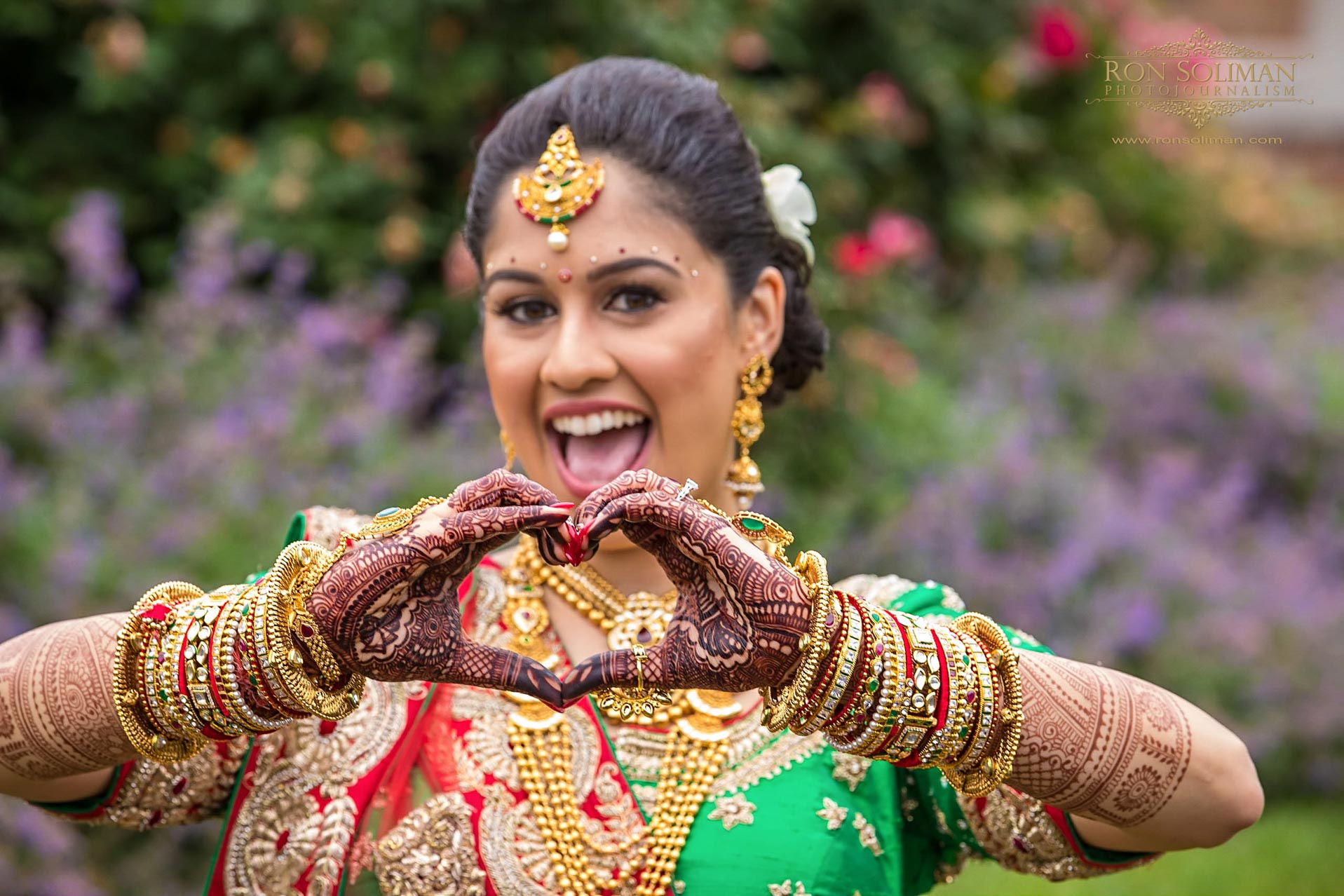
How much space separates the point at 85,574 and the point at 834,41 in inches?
154

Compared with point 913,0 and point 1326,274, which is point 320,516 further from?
point 1326,274

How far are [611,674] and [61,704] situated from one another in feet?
2.48

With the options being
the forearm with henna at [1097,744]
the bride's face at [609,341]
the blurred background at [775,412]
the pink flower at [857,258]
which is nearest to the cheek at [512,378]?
the bride's face at [609,341]

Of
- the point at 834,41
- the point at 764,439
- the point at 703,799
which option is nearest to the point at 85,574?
the point at 703,799

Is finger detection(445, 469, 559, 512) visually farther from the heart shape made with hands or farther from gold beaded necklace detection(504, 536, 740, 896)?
gold beaded necklace detection(504, 536, 740, 896)

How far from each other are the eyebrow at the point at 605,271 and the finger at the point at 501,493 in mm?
575

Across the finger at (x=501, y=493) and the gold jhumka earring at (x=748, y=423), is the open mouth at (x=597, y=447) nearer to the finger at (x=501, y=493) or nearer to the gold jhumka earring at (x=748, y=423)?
the gold jhumka earring at (x=748, y=423)

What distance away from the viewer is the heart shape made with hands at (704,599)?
1564 millimetres

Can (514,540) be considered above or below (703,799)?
above

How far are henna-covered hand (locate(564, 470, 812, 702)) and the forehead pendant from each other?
63cm

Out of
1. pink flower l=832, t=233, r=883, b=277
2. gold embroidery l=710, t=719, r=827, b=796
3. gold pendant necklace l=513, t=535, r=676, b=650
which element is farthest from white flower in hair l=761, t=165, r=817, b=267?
pink flower l=832, t=233, r=883, b=277

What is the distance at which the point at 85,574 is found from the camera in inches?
128

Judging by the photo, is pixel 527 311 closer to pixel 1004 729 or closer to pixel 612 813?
pixel 612 813

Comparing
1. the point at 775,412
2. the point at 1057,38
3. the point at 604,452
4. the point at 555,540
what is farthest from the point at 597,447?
the point at 1057,38
